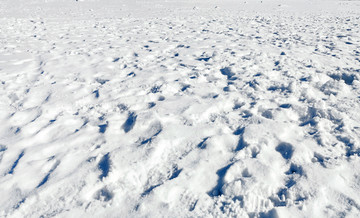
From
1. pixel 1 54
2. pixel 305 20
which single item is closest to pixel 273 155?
pixel 1 54

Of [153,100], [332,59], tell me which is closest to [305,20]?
[332,59]

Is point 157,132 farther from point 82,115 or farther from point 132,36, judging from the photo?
point 132,36

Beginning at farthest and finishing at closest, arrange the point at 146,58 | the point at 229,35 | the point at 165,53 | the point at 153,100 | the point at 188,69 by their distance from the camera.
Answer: the point at 229,35
the point at 165,53
the point at 146,58
the point at 188,69
the point at 153,100

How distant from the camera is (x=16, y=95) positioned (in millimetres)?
4332

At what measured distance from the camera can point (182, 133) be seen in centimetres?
312

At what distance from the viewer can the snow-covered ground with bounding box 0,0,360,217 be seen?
7.46 ft

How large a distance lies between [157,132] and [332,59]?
442 centimetres

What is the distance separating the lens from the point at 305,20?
10938 millimetres

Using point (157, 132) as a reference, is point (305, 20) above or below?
below

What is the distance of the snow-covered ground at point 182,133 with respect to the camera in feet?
7.46

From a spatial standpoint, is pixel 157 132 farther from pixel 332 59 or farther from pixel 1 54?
pixel 1 54

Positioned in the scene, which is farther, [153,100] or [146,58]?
[146,58]

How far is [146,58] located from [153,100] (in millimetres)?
2323

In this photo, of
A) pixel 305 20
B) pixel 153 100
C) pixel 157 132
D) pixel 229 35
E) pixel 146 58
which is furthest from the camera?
pixel 305 20
